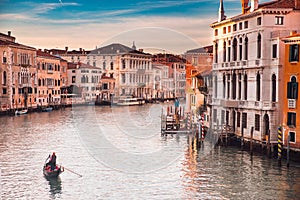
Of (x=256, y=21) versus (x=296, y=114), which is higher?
(x=256, y=21)

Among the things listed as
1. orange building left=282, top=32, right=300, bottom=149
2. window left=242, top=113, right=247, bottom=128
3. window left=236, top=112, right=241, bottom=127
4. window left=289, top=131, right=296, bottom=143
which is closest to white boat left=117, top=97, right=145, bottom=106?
window left=236, top=112, right=241, bottom=127

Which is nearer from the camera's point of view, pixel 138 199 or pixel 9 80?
pixel 138 199

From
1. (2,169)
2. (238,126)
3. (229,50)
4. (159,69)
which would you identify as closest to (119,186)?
(2,169)

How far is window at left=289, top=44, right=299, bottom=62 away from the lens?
10.8 meters

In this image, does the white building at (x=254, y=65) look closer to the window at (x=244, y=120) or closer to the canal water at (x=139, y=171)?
the window at (x=244, y=120)

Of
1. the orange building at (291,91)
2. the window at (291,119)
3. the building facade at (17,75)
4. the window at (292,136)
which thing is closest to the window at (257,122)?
the orange building at (291,91)

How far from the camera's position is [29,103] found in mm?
29844

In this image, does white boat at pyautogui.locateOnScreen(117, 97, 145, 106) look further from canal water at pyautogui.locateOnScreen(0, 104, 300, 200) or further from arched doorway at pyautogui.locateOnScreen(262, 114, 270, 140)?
arched doorway at pyautogui.locateOnScreen(262, 114, 270, 140)

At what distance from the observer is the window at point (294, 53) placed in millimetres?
10820

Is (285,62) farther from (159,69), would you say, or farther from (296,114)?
(159,69)

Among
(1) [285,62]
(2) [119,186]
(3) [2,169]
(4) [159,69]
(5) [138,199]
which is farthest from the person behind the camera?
(4) [159,69]

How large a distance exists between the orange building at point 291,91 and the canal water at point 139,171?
Result: 2.27 ft

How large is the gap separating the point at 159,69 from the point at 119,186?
3719 centimetres

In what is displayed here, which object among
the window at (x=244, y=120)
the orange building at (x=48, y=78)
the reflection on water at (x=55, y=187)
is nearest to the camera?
the reflection on water at (x=55, y=187)
